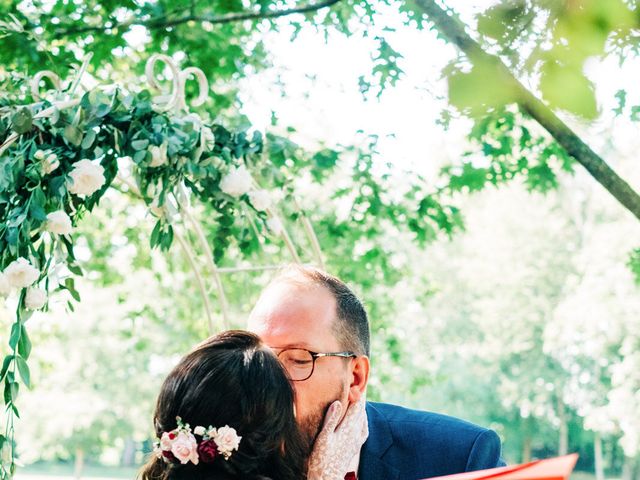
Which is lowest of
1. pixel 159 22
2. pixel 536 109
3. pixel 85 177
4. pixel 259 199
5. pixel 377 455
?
pixel 377 455

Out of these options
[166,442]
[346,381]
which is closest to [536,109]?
[166,442]

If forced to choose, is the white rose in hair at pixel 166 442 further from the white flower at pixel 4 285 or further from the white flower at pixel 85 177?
the white flower at pixel 85 177

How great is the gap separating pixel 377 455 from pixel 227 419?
113 cm

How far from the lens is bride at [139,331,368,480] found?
1914mm

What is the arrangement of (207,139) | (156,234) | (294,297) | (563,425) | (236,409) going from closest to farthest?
(236,409) → (294,297) → (156,234) → (207,139) → (563,425)

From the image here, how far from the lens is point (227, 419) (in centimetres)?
197

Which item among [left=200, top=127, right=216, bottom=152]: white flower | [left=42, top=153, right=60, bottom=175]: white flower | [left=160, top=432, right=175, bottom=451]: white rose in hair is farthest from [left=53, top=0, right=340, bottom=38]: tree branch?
[left=160, top=432, right=175, bottom=451]: white rose in hair

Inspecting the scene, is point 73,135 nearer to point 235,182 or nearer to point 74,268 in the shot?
point 74,268

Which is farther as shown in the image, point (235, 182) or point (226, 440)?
point (235, 182)

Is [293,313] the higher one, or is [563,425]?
[293,313]

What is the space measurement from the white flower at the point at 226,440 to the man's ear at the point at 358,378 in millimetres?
902

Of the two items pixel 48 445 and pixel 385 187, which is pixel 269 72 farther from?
pixel 48 445

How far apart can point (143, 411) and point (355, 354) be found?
24.7m

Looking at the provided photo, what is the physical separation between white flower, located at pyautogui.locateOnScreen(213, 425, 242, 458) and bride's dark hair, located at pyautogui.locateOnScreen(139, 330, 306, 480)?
4 cm
